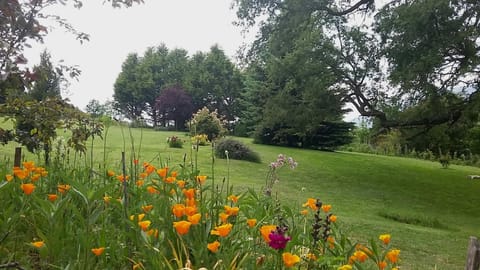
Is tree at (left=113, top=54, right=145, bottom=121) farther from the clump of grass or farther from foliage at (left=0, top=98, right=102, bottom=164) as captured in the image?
foliage at (left=0, top=98, right=102, bottom=164)

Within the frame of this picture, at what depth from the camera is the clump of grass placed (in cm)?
703

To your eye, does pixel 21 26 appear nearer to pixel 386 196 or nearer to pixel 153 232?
pixel 153 232

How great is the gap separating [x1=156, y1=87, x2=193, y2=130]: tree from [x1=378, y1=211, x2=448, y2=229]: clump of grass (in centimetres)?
2596

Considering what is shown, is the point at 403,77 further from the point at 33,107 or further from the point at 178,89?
the point at 178,89

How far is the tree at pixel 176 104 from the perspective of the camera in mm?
32500

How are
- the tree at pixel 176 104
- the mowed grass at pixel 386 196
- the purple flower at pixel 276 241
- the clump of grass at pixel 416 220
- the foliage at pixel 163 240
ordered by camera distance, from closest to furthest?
1. the purple flower at pixel 276 241
2. the foliage at pixel 163 240
3. the mowed grass at pixel 386 196
4. the clump of grass at pixel 416 220
5. the tree at pixel 176 104

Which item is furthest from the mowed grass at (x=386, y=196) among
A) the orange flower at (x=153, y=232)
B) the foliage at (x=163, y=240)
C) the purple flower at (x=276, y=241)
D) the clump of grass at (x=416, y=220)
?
the purple flower at (x=276, y=241)

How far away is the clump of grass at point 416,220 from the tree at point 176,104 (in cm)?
2596

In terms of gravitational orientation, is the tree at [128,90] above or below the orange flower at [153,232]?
above

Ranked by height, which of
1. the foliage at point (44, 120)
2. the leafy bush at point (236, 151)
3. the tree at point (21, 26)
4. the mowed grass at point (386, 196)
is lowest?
the mowed grass at point (386, 196)

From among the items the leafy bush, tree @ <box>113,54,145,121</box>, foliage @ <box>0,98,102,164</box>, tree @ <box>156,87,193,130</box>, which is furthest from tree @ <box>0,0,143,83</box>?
tree @ <box>113,54,145,121</box>

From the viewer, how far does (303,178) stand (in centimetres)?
1049

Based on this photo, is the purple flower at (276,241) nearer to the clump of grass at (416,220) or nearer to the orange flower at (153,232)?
the orange flower at (153,232)

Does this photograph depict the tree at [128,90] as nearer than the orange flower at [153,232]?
No
